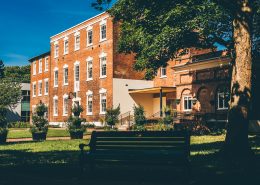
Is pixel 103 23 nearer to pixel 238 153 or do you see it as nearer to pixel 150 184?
pixel 238 153

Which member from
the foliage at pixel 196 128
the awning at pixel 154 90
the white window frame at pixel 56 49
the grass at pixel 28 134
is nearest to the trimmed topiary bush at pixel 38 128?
the grass at pixel 28 134

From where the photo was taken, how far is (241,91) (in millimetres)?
9680

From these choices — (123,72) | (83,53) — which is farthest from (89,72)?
(123,72)

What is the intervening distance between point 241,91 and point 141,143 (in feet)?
11.2

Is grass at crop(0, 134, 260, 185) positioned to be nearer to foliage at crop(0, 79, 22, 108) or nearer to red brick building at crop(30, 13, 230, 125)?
red brick building at crop(30, 13, 230, 125)

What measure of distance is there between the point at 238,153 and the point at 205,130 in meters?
14.7

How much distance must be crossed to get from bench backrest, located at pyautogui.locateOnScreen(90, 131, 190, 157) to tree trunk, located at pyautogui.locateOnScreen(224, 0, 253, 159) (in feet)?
7.93

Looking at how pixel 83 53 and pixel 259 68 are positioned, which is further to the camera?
pixel 83 53

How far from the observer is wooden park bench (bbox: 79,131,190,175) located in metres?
7.34

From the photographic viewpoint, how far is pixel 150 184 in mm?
6625

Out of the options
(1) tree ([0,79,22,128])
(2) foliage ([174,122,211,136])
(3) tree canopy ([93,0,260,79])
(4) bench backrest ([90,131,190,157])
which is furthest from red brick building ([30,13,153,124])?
(4) bench backrest ([90,131,190,157])

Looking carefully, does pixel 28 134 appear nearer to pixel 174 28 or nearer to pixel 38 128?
pixel 38 128

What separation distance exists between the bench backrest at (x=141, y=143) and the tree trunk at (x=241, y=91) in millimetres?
2417

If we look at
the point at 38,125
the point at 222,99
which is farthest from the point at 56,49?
the point at 38,125
